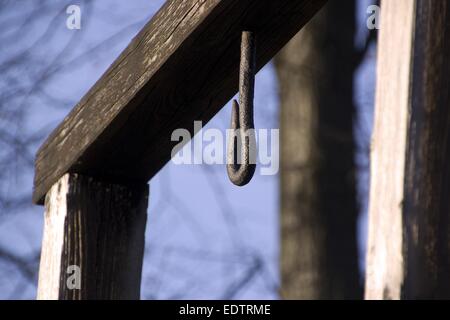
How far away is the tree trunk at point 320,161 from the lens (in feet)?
17.9

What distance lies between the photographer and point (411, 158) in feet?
5.05

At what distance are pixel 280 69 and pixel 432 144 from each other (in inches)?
177

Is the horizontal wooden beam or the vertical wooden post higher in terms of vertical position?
the horizontal wooden beam

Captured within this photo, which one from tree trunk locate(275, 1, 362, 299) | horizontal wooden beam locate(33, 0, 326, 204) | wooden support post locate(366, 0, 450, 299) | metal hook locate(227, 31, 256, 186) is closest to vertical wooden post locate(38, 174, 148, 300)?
horizontal wooden beam locate(33, 0, 326, 204)

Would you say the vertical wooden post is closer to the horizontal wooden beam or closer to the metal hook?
the horizontal wooden beam

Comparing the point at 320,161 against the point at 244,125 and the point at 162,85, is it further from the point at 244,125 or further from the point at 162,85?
the point at 244,125

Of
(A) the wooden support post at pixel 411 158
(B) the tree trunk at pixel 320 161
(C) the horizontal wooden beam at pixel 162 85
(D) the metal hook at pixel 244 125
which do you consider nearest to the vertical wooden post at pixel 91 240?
(C) the horizontal wooden beam at pixel 162 85

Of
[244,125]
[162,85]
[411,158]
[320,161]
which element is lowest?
[411,158]

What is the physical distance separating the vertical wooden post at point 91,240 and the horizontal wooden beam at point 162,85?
4cm

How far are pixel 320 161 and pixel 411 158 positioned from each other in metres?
4.24

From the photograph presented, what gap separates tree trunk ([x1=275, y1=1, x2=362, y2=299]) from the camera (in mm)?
5465

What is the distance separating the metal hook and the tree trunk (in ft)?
11.9

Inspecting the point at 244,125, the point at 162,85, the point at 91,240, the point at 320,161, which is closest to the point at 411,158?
the point at 244,125

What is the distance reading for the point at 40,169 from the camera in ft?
7.77
